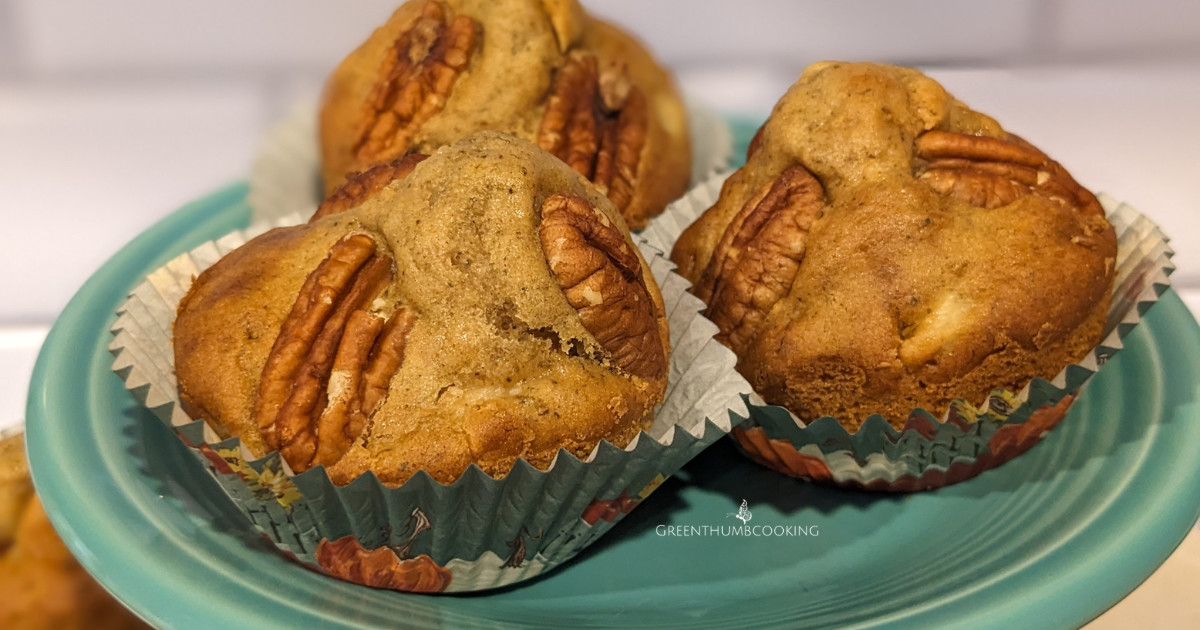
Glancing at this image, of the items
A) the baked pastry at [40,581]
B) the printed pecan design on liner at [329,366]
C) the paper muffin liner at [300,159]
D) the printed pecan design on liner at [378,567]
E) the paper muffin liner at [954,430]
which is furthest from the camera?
the paper muffin liner at [300,159]

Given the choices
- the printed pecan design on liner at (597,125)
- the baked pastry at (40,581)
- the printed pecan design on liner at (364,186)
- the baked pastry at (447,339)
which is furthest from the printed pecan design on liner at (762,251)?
the baked pastry at (40,581)

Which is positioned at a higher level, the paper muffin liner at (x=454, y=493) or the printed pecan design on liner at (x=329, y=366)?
the printed pecan design on liner at (x=329, y=366)

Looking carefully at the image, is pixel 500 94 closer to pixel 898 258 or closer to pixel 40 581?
pixel 898 258

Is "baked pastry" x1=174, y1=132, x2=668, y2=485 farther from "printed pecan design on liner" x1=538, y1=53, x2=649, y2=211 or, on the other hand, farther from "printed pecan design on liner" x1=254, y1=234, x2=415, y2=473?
"printed pecan design on liner" x1=538, y1=53, x2=649, y2=211

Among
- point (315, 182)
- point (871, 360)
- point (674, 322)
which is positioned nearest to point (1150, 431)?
point (871, 360)

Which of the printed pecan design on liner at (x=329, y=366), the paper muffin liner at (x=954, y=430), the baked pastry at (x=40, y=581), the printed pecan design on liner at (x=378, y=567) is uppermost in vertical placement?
the printed pecan design on liner at (x=329, y=366)

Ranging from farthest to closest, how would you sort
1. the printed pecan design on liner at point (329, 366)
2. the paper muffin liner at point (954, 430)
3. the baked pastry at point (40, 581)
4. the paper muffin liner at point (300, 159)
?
the paper muffin liner at point (300, 159), the baked pastry at point (40, 581), the paper muffin liner at point (954, 430), the printed pecan design on liner at point (329, 366)

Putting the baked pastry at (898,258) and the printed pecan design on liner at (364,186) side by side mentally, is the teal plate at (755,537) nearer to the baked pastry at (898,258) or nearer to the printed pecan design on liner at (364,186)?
the baked pastry at (898,258)
